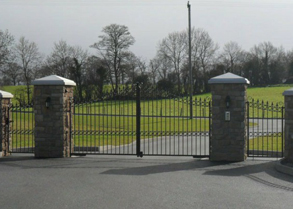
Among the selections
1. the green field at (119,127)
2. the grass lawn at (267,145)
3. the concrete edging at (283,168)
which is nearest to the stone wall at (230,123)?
the green field at (119,127)

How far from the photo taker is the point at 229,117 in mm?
11391

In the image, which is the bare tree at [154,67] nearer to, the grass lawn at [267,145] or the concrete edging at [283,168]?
the grass lawn at [267,145]

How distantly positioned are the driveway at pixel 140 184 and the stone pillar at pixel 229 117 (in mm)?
457

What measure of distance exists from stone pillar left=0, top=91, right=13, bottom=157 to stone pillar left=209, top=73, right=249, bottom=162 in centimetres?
621

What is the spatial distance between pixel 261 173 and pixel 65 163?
5093 mm

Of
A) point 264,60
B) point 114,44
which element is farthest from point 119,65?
point 264,60

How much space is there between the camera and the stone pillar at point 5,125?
1261cm

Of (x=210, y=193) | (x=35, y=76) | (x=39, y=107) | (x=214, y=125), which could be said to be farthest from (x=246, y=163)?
(x=35, y=76)

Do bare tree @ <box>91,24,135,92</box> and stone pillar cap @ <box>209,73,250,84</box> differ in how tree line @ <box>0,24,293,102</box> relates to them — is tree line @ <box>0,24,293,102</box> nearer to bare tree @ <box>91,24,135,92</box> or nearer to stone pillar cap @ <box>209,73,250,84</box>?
bare tree @ <box>91,24,135,92</box>

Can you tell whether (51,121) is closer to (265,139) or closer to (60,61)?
(265,139)

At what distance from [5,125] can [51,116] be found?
1.68m

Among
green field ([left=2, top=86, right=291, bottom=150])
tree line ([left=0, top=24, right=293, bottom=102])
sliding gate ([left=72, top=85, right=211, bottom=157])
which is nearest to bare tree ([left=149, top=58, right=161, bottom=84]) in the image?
tree line ([left=0, top=24, right=293, bottom=102])

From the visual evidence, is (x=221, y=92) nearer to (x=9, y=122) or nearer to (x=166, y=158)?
(x=166, y=158)

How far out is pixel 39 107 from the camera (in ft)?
40.0
